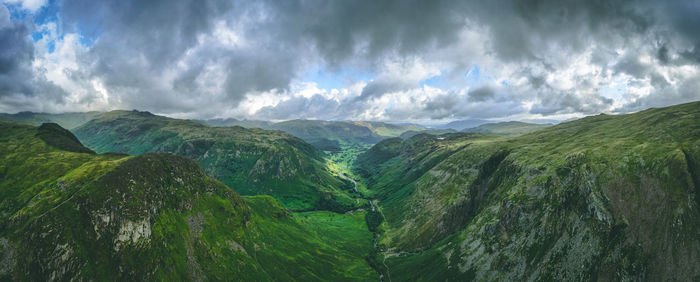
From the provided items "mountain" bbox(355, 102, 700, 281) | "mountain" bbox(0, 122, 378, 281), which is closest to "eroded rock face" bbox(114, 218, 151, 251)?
"mountain" bbox(0, 122, 378, 281)

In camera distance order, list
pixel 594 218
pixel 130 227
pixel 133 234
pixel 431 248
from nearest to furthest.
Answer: pixel 133 234 → pixel 130 227 → pixel 594 218 → pixel 431 248

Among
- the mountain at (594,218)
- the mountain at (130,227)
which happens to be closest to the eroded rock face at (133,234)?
the mountain at (130,227)

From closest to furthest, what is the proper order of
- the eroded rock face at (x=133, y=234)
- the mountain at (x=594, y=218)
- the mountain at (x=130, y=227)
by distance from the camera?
the mountain at (x=130, y=227) < the mountain at (x=594, y=218) < the eroded rock face at (x=133, y=234)

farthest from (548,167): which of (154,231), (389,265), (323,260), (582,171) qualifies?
(154,231)

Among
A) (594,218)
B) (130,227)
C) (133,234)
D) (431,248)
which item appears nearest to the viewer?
(133,234)

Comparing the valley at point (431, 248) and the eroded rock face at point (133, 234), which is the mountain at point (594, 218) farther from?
the eroded rock face at point (133, 234)

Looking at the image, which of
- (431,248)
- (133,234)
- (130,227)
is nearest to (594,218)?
(431,248)

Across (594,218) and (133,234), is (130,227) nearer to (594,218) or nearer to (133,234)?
(133,234)

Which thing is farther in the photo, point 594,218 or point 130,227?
point 594,218

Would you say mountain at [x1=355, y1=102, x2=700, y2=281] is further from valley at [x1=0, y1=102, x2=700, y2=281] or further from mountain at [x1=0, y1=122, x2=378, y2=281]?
mountain at [x1=0, y1=122, x2=378, y2=281]
